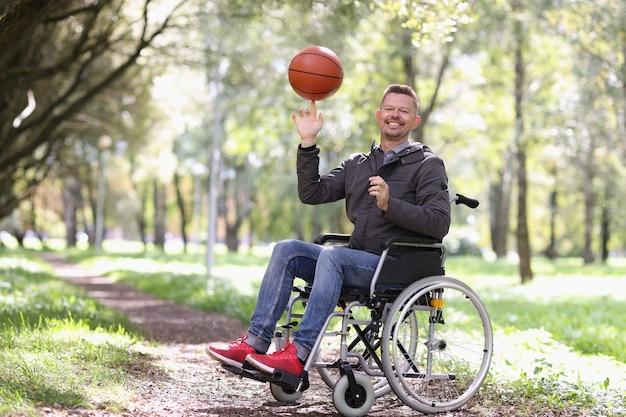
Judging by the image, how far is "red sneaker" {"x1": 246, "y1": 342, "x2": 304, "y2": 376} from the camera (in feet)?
13.3

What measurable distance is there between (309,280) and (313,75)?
1.36 m

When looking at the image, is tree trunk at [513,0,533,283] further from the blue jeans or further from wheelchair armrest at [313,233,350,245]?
the blue jeans

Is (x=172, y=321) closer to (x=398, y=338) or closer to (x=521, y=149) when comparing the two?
(x=398, y=338)

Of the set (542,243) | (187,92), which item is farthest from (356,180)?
(542,243)

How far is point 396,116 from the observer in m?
4.58

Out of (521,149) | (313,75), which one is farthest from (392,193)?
(521,149)

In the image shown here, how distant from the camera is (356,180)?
4578 mm

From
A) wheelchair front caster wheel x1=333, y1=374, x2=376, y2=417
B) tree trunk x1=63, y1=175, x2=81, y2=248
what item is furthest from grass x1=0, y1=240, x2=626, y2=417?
tree trunk x1=63, y1=175, x2=81, y2=248

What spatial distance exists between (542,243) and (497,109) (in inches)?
1486

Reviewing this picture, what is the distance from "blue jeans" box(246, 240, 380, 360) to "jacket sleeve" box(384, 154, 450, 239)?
290 millimetres

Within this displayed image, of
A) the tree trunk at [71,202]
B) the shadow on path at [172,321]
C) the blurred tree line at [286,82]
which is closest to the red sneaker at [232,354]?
the shadow on path at [172,321]

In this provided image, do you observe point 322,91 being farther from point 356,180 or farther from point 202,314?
point 202,314

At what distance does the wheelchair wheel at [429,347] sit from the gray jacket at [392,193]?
318 millimetres

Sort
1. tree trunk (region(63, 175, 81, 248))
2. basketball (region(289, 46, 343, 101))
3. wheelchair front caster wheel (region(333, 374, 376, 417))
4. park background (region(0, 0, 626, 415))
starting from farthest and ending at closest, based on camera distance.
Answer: tree trunk (region(63, 175, 81, 248))
park background (region(0, 0, 626, 415))
basketball (region(289, 46, 343, 101))
wheelchair front caster wheel (region(333, 374, 376, 417))
